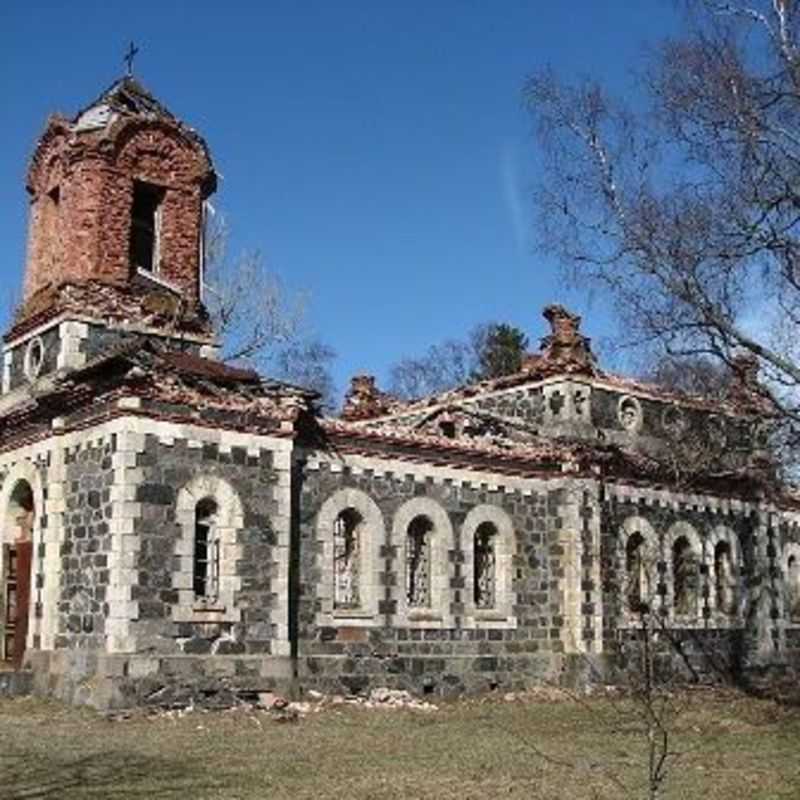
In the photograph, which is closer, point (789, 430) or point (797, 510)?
point (789, 430)

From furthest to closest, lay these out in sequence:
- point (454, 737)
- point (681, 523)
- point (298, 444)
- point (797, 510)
A: 1. point (797, 510)
2. point (681, 523)
3. point (298, 444)
4. point (454, 737)

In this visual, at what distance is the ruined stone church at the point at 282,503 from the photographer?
17453 millimetres

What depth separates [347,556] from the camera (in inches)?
803

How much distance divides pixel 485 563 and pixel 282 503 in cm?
525

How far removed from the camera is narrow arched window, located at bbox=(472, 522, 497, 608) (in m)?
22.2

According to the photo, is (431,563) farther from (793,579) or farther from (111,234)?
(793,579)

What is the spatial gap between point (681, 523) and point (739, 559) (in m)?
2.20

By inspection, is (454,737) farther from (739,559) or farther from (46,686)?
(739,559)

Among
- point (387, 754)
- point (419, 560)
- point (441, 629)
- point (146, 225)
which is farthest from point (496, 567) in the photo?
point (387, 754)

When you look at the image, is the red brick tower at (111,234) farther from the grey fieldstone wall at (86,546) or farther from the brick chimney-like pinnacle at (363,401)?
the brick chimney-like pinnacle at (363,401)

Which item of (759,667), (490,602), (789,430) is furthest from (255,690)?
(759,667)

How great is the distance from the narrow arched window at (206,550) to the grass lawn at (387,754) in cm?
193

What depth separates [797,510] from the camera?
2969 cm

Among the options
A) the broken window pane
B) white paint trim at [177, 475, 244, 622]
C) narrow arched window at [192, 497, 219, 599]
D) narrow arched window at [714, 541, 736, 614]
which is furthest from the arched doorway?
narrow arched window at [714, 541, 736, 614]
